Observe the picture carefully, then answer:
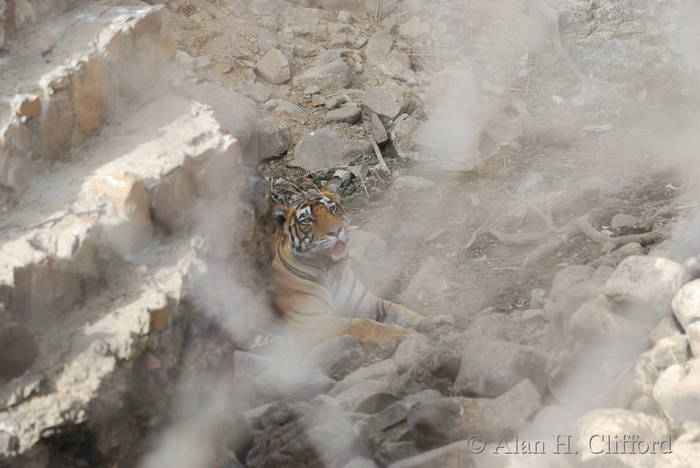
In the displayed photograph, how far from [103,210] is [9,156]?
0.37 m

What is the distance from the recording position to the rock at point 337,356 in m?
3.65

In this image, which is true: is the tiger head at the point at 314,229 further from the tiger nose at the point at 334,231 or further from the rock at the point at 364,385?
the rock at the point at 364,385

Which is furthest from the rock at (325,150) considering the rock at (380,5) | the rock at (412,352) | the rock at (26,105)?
the rock at (26,105)

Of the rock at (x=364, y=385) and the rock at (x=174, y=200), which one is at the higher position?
the rock at (x=174, y=200)

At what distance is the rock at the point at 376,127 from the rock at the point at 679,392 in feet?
12.8

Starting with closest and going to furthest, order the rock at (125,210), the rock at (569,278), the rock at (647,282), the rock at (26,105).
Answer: the rock at (125,210) < the rock at (26,105) < the rock at (647,282) < the rock at (569,278)

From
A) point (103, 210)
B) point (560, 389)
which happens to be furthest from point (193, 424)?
point (560, 389)

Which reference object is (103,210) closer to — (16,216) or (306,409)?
(16,216)

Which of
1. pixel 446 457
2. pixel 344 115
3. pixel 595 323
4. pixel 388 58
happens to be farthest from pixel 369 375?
pixel 388 58

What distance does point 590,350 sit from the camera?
2719mm

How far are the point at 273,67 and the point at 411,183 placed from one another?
159 centimetres


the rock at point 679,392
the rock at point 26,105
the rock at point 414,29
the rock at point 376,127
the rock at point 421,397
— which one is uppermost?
the rock at point 26,105

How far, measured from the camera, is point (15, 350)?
2.08 metres

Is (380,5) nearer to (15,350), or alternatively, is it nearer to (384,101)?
(384,101)
